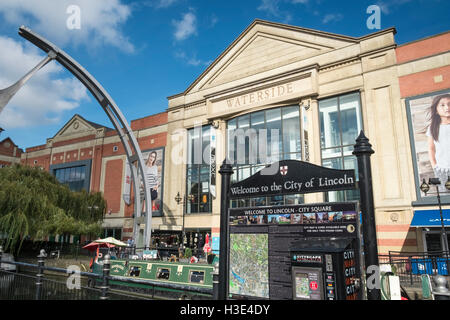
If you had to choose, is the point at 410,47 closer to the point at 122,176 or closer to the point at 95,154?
the point at 122,176

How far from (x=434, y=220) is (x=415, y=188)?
8.00 ft

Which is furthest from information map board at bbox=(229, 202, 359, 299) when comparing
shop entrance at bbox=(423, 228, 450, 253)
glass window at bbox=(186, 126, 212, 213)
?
glass window at bbox=(186, 126, 212, 213)

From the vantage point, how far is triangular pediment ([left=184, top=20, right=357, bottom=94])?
1046 inches

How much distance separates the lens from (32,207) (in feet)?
75.5

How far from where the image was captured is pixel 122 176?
39219 mm

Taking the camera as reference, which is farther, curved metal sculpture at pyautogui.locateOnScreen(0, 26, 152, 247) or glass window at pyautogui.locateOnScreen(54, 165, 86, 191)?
glass window at pyautogui.locateOnScreen(54, 165, 86, 191)

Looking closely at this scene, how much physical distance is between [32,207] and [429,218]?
26.0m

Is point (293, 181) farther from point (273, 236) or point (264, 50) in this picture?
point (264, 50)

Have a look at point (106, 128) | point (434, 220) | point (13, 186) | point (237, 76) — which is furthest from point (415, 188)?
point (106, 128)

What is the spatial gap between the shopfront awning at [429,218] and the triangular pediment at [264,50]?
526 inches

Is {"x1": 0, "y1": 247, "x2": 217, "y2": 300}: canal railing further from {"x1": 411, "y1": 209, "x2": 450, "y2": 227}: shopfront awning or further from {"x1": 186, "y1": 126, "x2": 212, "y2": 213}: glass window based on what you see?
{"x1": 186, "y1": 126, "x2": 212, "y2": 213}: glass window

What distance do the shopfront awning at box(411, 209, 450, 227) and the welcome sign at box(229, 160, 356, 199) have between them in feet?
53.8

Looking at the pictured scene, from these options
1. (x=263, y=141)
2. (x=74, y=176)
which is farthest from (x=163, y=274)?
(x=74, y=176)

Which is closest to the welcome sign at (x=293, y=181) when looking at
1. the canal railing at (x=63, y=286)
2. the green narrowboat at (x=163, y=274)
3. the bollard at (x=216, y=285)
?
the bollard at (x=216, y=285)
